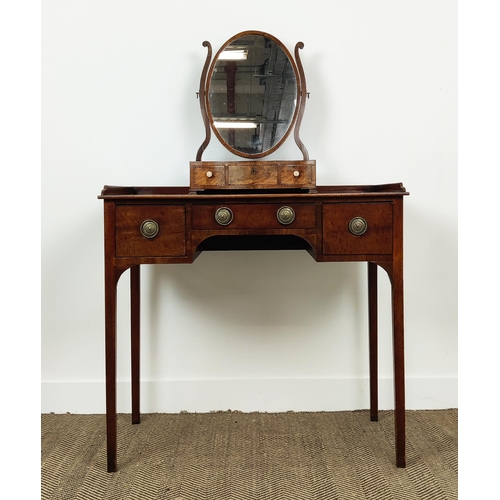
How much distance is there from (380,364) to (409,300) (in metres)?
0.32

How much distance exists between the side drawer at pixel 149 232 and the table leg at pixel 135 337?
0.43 metres

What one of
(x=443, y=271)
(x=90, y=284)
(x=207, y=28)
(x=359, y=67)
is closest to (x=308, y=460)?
(x=443, y=271)

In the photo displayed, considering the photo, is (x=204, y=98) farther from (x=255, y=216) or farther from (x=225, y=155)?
(x=255, y=216)

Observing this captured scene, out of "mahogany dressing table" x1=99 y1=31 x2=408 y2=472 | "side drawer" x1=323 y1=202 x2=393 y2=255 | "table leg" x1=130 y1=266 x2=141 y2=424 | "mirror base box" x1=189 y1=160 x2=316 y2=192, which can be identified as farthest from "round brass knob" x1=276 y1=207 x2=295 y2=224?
"table leg" x1=130 y1=266 x2=141 y2=424

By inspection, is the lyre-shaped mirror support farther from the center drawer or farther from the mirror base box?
the center drawer

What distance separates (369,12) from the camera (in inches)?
85.4

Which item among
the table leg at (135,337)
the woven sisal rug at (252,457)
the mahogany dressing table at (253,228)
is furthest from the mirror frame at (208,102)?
the woven sisal rug at (252,457)

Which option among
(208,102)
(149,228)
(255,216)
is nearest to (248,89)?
(208,102)

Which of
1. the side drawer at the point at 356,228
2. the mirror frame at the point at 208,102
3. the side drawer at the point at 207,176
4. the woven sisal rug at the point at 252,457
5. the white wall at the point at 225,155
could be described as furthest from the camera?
the white wall at the point at 225,155

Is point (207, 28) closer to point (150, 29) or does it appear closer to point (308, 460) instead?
point (150, 29)

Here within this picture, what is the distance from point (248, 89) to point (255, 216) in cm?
66

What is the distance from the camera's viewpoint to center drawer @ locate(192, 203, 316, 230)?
1.65m

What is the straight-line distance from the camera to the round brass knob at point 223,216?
1.65 m

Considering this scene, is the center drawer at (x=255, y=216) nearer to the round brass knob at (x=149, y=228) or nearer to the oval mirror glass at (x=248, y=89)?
the round brass knob at (x=149, y=228)
